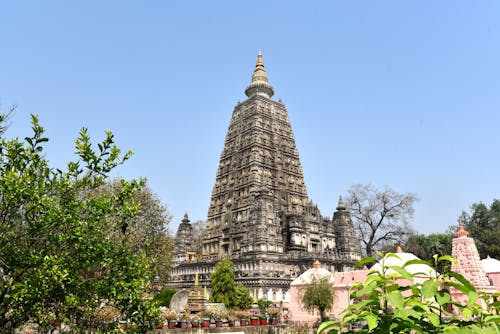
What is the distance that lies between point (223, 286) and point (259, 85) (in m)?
36.5

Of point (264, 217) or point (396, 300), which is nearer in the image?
point (396, 300)

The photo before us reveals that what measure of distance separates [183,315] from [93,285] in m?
15.2

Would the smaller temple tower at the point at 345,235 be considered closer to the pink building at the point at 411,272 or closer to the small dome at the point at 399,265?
the pink building at the point at 411,272

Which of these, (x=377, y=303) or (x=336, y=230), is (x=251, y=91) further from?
(x=377, y=303)

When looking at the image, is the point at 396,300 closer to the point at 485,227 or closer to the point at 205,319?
the point at 205,319

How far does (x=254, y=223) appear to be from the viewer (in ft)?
147

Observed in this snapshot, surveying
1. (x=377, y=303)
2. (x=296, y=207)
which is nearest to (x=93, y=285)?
(x=377, y=303)

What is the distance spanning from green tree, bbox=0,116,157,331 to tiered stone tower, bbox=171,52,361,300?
3416cm

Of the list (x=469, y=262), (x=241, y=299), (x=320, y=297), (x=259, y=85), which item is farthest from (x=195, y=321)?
(x=259, y=85)

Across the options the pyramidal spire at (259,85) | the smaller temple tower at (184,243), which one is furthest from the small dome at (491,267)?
the pyramidal spire at (259,85)

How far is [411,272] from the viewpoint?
20328 millimetres

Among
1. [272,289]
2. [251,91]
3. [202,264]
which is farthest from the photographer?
[251,91]

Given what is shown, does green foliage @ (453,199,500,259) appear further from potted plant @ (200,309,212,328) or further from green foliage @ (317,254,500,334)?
green foliage @ (317,254,500,334)

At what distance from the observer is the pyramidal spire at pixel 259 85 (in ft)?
199
